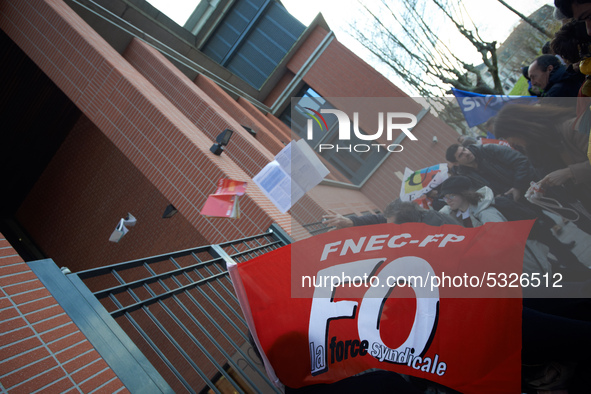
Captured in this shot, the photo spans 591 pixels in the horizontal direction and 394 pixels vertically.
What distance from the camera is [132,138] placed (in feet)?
18.4

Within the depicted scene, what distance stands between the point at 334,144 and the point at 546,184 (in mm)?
11838

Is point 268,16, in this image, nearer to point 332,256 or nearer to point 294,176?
point 294,176

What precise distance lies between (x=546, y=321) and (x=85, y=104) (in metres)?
6.71

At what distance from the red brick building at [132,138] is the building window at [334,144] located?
125 mm

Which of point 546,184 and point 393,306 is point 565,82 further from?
point 393,306

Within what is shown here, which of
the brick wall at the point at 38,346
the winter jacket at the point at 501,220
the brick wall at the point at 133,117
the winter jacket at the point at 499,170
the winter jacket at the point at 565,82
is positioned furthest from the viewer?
the brick wall at the point at 133,117

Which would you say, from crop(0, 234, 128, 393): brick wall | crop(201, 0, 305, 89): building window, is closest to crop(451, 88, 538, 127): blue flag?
crop(0, 234, 128, 393): brick wall

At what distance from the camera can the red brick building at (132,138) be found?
2441 mm

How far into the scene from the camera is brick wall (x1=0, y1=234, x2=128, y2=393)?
2014 mm

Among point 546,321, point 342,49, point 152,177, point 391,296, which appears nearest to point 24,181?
point 152,177

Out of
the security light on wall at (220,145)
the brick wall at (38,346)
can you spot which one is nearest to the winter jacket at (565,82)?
the security light on wall at (220,145)

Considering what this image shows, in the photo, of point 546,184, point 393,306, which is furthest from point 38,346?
point 546,184

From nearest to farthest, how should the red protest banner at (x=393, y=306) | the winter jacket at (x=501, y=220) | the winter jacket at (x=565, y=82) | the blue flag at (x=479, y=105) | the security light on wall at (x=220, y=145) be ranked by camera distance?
the red protest banner at (x=393, y=306) < the winter jacket at (x=501, y=220) < the winter jacket at (x=565, y=82) < the security light on wall at (x=220, y=145) < the blue flag at (x=479, y=105)

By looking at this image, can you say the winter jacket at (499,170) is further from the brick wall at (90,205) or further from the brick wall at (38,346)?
the brick wall at (90,205)
